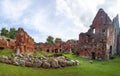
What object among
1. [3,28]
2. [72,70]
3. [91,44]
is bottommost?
[72,70]

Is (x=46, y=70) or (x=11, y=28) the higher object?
(x=11, y=28)

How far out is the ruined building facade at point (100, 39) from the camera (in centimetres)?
A: 5959

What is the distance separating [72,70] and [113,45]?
34823 mm

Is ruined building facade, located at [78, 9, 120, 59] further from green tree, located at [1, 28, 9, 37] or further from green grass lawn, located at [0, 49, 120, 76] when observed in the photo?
green tree, located at [1, 28, 9, 37]

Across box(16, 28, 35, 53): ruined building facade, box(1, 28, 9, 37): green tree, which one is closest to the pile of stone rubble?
box(16, 28, 35, 53): ruined building facade

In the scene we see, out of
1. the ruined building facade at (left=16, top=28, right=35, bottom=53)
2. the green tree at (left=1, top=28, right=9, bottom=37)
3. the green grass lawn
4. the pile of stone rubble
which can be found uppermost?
the green tree at (left=1, top=28, right=9, bottom=37)

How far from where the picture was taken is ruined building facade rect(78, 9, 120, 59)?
59.6 m

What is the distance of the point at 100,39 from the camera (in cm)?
6272

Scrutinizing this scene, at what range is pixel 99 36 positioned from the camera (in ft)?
213

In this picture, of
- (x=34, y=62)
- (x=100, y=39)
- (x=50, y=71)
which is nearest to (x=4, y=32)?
(x=100, y=39)

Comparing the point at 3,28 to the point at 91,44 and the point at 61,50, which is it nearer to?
the point at 61,50

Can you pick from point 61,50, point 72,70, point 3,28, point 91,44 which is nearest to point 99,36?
point 91,44

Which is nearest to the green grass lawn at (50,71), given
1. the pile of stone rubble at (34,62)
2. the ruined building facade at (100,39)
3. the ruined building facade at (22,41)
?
the pile of stone rubble at (34,62)

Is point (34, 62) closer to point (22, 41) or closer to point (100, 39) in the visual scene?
point (22, 41)
